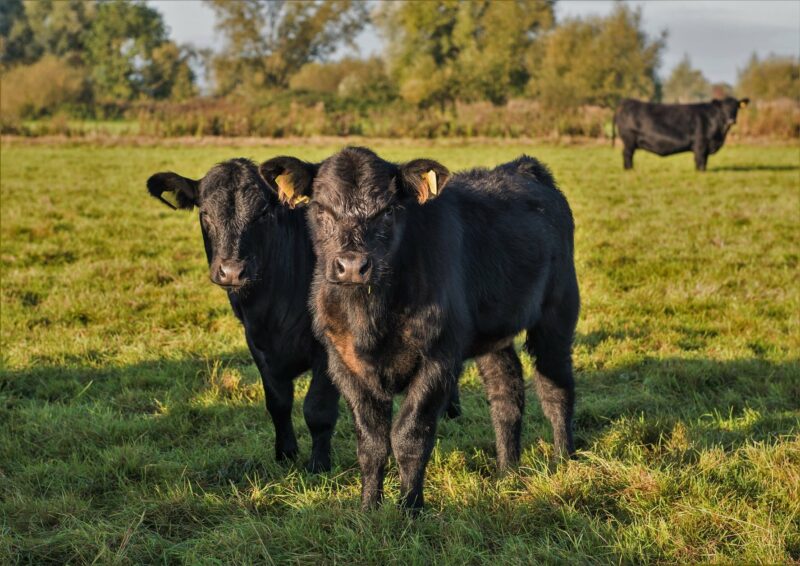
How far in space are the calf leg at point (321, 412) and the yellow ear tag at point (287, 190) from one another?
0.98 metres

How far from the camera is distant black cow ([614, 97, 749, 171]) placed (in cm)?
2023

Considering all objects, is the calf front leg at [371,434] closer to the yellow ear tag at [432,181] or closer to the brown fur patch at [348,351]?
the brown fur patch at [348,351]

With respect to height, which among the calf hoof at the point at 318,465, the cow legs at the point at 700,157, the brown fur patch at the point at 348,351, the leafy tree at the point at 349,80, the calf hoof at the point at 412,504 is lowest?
the calf hoof at the point at 318,465

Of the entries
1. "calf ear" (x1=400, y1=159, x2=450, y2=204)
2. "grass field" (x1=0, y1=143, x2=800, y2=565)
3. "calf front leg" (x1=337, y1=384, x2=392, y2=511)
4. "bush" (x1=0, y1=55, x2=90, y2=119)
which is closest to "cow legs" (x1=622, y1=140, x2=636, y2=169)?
"grass field" (x1=0, y1=143, x2=800, y2=565)

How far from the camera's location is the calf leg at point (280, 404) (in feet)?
14.8

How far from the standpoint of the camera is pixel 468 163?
67.6 feet

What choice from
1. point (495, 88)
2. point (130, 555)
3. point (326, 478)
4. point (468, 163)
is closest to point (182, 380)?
point (326, 478)

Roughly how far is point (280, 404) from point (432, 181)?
1703 millimetres

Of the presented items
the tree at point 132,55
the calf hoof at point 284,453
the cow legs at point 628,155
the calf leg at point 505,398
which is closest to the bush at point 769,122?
the cow legs at point 628,155

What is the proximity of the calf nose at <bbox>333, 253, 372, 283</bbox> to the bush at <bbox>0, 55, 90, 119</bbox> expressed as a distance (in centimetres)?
3495

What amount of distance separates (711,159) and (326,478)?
848 inches

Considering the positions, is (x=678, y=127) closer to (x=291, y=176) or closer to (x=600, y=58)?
(x=291, y=176)

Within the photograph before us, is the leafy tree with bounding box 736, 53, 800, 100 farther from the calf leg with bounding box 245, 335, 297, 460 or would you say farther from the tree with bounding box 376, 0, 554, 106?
the calf leg with bounding box 245, 335, 297, 460

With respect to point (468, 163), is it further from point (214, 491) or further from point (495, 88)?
point (495, 88)
